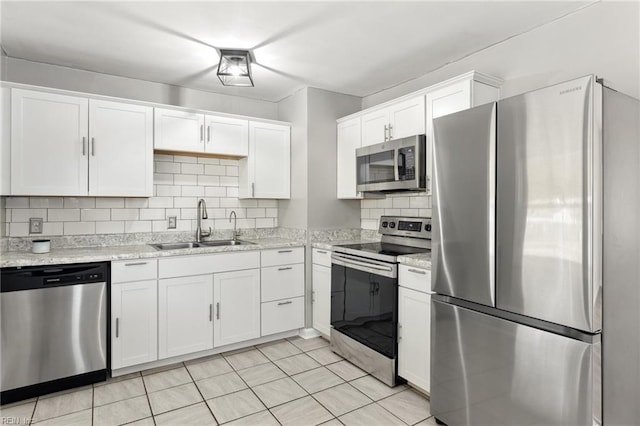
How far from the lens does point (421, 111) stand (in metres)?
2.80

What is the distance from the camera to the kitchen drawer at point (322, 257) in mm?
3400

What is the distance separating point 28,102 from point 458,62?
3.30 metres

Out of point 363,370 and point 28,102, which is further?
point 363,370

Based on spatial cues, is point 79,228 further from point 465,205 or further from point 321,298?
point 465,205

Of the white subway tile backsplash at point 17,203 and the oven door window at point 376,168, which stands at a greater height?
the oven door window at point 376,168

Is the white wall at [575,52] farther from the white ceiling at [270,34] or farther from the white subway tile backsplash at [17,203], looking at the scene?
the white subway tile backsplash at [17,203]

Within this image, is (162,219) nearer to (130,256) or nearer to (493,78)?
(130,256)

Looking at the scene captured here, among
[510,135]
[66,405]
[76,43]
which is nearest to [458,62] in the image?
[510,135]

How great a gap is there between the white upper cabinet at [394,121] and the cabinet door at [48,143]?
2.34m

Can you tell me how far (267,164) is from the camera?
12.3 ft

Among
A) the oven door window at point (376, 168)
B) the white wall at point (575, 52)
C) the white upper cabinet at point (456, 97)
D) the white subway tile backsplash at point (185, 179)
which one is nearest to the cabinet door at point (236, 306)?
the white subway tile backsplash at point (185, 179)

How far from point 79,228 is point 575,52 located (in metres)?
3.91

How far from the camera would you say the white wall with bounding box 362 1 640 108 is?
6.73ft

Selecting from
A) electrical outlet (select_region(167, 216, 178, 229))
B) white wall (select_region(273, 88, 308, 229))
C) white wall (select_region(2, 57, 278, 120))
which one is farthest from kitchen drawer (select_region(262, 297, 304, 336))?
white wall (select_region(2, 57, 278, 120))
